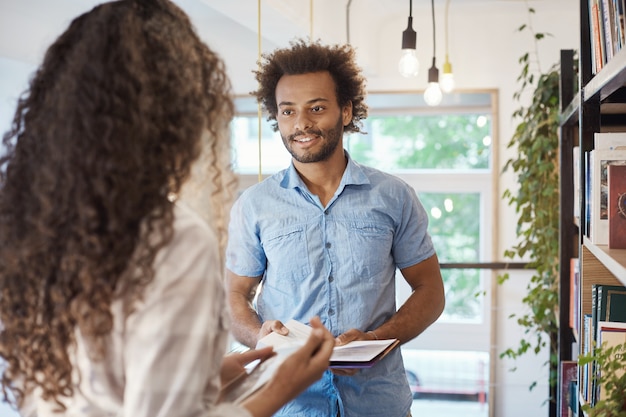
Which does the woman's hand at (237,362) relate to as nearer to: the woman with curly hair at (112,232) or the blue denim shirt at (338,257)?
the woman with curly hair at (112,232)

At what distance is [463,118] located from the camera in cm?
518

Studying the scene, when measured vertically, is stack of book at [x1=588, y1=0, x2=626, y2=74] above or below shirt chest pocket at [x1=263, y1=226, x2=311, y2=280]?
above

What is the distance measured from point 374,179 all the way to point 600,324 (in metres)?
0.66

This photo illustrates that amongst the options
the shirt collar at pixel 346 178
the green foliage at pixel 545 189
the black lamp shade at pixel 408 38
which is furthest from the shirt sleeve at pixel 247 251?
the green foliage at pixel 545 189

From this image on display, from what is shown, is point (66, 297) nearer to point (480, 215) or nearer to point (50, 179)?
point (50, 179)

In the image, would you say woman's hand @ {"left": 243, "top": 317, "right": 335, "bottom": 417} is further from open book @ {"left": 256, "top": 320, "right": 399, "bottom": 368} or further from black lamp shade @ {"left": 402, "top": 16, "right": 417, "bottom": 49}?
black lamp shade @ {"left": 402, "top": 16, "right": 417, "bottom": 49}

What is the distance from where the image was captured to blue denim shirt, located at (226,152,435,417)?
6.21 feet

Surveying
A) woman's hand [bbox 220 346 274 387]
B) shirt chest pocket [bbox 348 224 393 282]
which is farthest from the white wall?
woman's hand [bbox 220 346 274 387]

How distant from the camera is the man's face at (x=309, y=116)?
202cm

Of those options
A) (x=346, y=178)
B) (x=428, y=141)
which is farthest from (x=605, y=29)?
(x=428, y=141)

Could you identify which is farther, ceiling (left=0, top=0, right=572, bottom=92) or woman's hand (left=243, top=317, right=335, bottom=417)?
ceiling (left=0, top=0, right=572, bottom=92)

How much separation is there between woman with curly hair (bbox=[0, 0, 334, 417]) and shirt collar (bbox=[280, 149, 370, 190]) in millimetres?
1038

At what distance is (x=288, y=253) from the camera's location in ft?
6.45

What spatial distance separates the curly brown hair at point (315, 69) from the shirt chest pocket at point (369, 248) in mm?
412
